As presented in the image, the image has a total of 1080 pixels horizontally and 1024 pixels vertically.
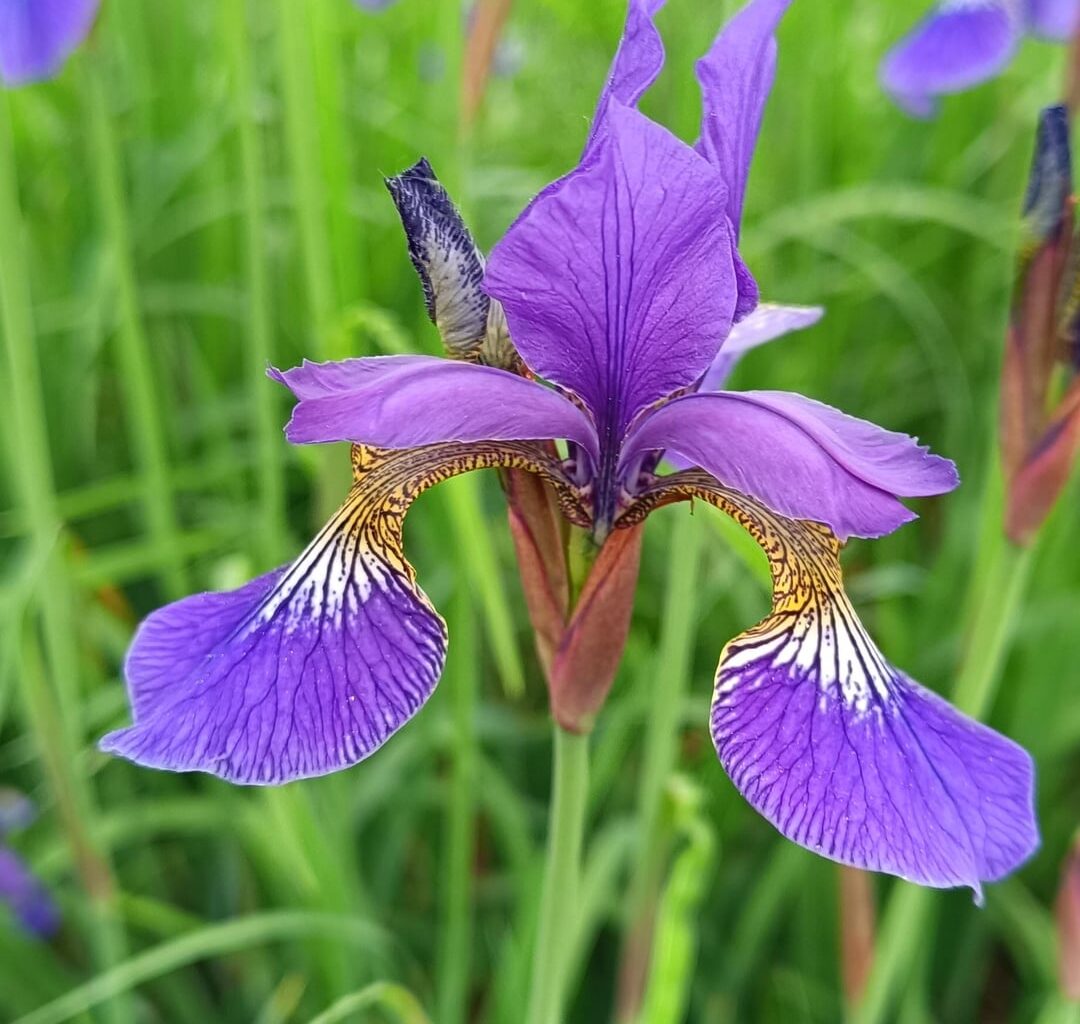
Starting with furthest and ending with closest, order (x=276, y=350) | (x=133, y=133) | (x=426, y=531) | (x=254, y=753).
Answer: (x=133, y=133) → (x=276, y=350) → (x=426, y=531) → (x=254, y=753)

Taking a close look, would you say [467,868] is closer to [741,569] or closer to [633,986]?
[633,986]

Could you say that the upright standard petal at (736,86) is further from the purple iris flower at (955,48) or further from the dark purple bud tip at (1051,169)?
the purple iris flower at (955,48)

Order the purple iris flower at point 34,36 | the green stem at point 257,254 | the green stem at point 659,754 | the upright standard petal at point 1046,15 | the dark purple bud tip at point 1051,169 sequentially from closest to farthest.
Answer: the dark purple bud tip at point 1051,169 → the green stem at point 659,754 → the green stem at point 257,254 → the purple iris flower at point 34,36 → the upright standard petal at point 1046,15

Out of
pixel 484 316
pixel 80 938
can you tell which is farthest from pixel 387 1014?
pixel 484 316

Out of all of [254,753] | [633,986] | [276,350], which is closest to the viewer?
[254,753]

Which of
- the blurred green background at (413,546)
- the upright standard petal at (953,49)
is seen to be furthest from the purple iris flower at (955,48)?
the blurred green background at (413,546)

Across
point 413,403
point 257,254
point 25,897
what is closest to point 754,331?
point 413,403
